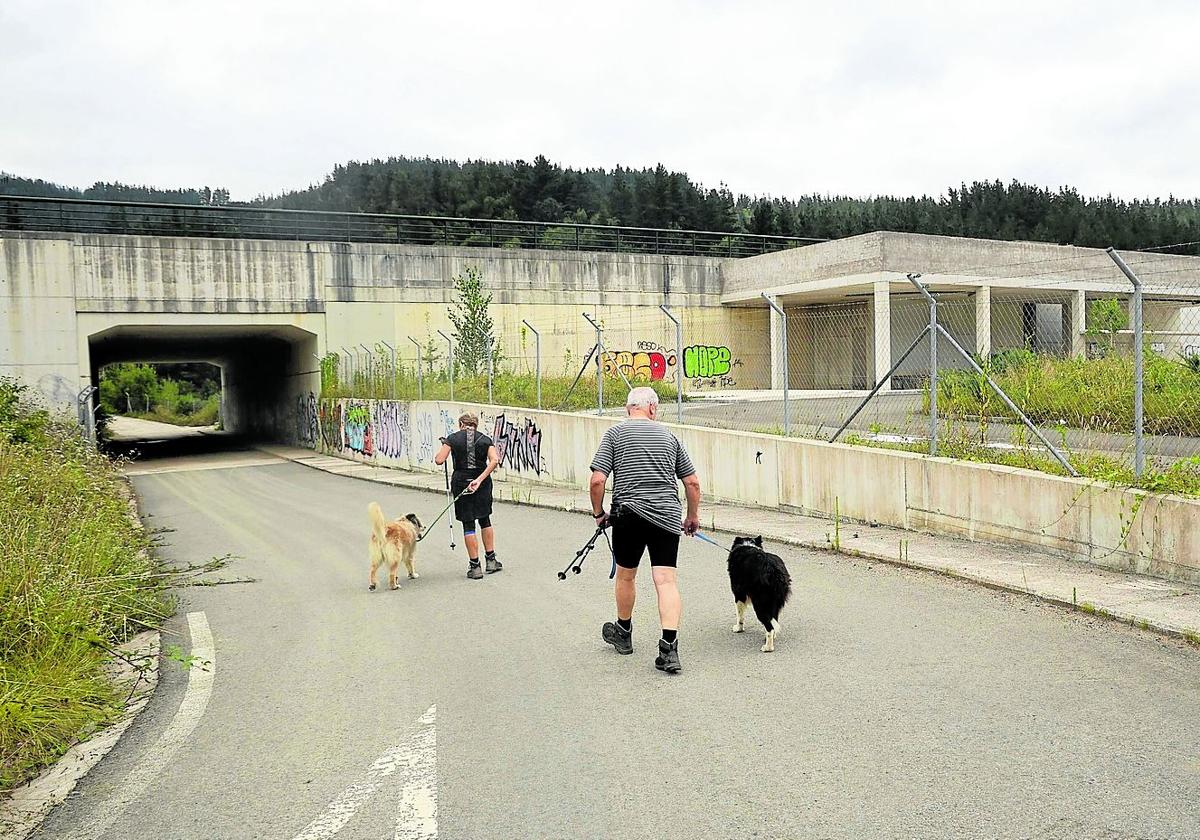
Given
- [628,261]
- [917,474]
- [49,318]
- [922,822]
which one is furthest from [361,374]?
[922,822]

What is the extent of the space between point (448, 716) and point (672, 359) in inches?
1355

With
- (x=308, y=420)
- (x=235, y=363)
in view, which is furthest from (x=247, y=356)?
(x=308, y=420)

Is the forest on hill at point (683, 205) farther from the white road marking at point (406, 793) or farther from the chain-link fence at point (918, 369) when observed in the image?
the white road marking at point (406, 793)

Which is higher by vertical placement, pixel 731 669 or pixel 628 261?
pixel 628 261

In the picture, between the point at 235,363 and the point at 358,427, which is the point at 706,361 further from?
the point at 235,363

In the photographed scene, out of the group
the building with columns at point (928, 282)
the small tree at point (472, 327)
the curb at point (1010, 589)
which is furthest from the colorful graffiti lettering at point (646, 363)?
the curb at point (1010, 589)

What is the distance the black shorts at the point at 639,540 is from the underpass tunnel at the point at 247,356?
92.9 feet

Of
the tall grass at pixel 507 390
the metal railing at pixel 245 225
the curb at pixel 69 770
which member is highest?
the metal railing at pixel 245 225

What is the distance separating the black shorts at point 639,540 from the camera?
6512 millimetres

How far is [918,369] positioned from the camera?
2088 centimetres

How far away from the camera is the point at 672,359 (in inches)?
1558

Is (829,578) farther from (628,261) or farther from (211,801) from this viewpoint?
(628,261)

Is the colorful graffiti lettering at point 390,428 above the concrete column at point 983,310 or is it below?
below

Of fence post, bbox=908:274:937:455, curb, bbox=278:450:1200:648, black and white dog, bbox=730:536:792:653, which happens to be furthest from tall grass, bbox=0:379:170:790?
fence post, bbox=908:274:937:455
